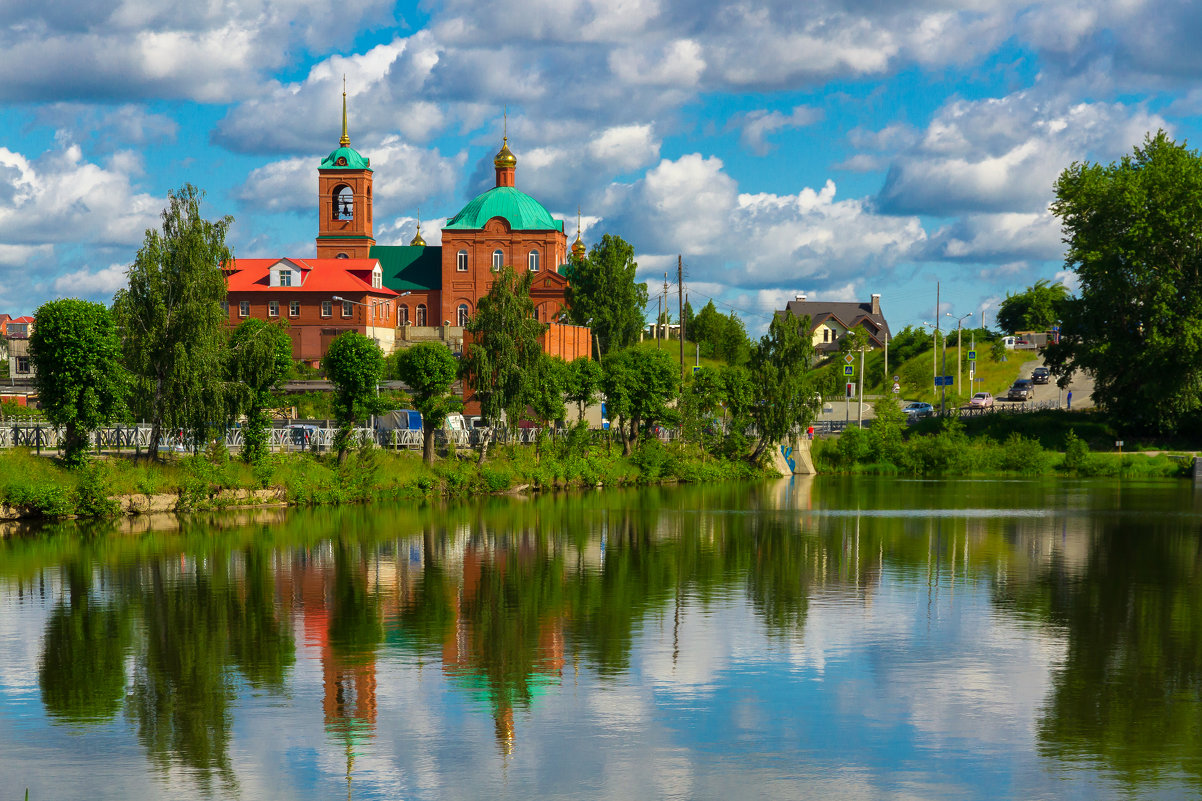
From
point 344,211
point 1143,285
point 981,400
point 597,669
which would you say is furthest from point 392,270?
point 597,669

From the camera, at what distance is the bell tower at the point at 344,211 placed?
121312 mm

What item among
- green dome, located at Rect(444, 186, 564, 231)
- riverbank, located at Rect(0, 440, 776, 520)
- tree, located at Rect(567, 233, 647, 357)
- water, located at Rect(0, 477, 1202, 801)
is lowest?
water, located at Rect(0, 477, 1202, 801)

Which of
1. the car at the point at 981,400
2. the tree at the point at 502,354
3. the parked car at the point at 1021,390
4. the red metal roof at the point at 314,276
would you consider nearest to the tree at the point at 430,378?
the tree at the point at 502,354

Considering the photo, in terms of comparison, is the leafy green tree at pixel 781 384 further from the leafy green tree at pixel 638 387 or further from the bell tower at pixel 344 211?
the bell tower at pixel 344 211

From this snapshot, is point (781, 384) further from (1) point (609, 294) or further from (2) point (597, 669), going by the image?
(2) point (597, 669)

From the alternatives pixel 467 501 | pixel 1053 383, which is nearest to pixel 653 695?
pixel 467 501

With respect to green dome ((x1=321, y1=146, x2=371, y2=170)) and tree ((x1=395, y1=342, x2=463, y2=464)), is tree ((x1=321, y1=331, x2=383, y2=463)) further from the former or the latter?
green dome ((x1=321, y1=146, x2=371, y2=170))

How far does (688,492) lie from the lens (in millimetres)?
60750

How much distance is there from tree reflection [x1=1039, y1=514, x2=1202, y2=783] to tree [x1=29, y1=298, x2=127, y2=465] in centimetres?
3052

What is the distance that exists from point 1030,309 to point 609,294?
59.8 meters

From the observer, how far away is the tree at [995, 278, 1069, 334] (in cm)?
14062

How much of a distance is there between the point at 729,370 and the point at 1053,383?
198 ft

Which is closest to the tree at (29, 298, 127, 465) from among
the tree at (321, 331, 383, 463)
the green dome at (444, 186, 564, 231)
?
the tree at (321, 331, 383, 463)

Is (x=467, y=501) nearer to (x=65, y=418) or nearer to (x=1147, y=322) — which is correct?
(x=65, y=418)
